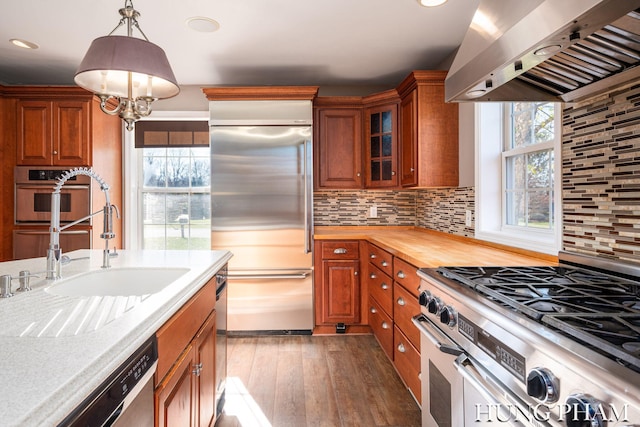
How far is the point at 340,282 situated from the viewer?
320 cm

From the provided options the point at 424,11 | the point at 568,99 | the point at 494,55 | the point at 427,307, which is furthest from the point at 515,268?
the point at 424,11

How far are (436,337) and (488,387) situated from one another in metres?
0.37

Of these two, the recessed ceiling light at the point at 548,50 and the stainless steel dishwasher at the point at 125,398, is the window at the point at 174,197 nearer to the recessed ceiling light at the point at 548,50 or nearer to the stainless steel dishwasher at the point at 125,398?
the stainless steel dishwasher at the point at 125,398

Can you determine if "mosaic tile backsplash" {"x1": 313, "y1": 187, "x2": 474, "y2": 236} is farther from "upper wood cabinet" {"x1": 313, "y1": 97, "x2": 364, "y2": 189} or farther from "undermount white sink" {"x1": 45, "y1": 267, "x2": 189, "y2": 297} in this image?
"undermount white sink" {"x1": 45, "y1": 267, "x2": 189, "y2": 297}

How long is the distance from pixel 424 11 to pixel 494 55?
54.8 inches

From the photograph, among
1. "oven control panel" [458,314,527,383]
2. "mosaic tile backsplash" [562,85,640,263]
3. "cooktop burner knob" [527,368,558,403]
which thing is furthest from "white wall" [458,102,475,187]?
"cooktop burner knob" [527,368,558,403]

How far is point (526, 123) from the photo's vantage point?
223cm

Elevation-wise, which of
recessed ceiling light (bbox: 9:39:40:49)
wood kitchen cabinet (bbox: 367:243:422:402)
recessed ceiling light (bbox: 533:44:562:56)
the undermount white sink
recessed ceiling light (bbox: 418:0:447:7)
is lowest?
wood kitchen cabinet (bbox: 367:243:422:402)

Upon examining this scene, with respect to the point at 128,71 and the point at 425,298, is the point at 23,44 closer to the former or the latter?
the point at 128,71

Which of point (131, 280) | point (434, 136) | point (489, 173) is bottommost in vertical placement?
point (131, 280)

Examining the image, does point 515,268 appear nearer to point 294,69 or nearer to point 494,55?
point 494,55

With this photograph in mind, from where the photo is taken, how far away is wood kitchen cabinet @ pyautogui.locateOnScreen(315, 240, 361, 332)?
3199mm

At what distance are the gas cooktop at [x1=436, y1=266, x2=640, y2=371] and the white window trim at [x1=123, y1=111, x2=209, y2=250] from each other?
10.8 feet

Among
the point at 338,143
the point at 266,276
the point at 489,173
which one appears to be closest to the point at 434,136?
the point at 489,173
